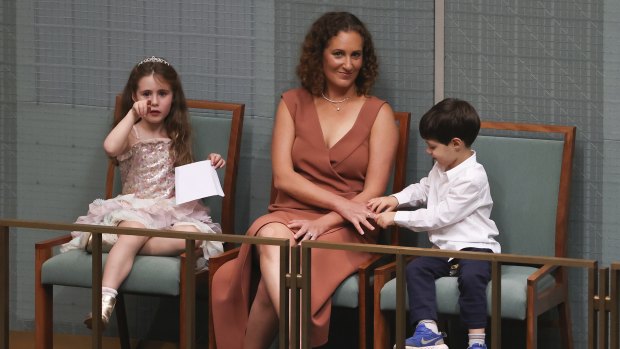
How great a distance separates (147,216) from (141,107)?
1.40 feet

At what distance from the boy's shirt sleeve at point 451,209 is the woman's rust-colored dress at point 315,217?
Answer: 245 mm

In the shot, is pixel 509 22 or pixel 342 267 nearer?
pixel 342 267

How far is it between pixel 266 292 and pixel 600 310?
1267 mm

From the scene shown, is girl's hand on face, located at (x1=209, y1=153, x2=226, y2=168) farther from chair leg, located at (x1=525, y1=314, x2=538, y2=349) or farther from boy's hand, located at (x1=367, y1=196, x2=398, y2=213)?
chair leg, located at (x1=525, y1=314, x2=538, y2=349)

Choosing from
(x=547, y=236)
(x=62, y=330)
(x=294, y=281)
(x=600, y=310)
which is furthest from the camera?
(x=62, y=330)

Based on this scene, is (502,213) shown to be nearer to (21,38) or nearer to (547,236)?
(547,236)

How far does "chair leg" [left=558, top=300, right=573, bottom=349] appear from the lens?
15.9 feet

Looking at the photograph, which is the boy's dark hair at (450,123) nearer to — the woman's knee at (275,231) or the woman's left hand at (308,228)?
the woman's left hand at (308,228)

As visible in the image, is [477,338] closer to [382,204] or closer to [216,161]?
[382,204]

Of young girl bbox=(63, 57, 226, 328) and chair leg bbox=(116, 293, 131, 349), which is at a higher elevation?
young girl bbox=(63, 57, 226, 328)

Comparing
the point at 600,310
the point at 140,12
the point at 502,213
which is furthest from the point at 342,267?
the point at 140,12

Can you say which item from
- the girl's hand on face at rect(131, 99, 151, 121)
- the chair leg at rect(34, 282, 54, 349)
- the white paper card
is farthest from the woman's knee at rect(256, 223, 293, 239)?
the chair leg at rect(34, 282, 54, 349)

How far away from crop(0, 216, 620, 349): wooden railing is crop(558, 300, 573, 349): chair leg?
497mm

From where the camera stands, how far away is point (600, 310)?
392cm
